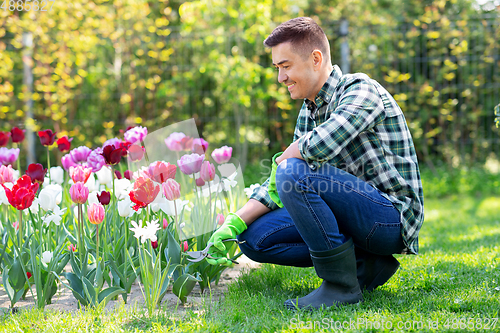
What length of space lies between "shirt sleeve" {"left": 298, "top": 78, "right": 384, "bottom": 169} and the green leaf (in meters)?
0.65

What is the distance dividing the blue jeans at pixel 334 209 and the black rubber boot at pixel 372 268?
4.7 inches

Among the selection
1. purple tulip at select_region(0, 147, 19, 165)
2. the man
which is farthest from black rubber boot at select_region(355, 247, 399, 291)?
purple tulip at select_region(0, 147, 19, 165)

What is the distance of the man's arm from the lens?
1983 millimetres

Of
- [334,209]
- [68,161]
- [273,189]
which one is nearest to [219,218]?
[273,189]

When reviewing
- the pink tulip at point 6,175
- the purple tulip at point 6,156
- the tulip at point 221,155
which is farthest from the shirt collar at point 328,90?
the purple tulip at point 6,156

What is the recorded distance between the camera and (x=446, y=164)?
18.5 ft

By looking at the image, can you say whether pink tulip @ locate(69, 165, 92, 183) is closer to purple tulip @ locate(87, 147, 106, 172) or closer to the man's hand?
purple tulip @ locate(87, 147, 106, 172)

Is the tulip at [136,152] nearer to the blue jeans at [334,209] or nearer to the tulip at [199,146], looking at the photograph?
the tulip at [199,146]

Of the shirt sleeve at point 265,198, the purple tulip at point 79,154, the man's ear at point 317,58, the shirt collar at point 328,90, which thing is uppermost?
the man's ear at point 317,58

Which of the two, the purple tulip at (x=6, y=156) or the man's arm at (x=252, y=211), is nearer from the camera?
the man's arm at (x=252, y=211)

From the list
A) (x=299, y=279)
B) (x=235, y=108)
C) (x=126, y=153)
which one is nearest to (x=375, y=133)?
(x=299, y=279)

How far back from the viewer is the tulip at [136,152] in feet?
6.76

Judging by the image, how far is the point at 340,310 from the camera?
66.9 inches

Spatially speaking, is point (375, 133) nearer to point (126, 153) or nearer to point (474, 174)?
point (126, 153)
